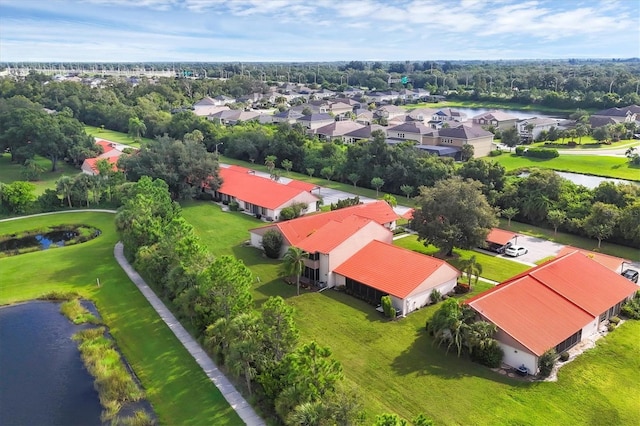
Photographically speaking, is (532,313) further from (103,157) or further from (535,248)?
(103,157)

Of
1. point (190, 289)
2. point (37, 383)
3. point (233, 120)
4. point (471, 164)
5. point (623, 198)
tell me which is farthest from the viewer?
point (233, 120)

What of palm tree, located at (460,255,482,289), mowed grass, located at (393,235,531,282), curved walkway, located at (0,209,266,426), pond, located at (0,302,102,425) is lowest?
pond, located at (0,302,102,425)

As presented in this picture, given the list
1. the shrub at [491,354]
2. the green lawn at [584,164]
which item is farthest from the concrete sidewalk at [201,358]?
the green lawn at [584,164]

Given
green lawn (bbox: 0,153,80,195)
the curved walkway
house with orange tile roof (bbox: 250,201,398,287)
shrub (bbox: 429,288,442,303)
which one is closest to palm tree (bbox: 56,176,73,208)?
green lawn (bbox: 0,153,80,195)

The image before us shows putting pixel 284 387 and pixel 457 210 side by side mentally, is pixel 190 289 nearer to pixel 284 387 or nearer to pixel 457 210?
pixel 284 387

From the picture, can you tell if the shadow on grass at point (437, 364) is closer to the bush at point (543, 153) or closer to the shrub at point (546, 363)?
the shrub at point (546, 363)

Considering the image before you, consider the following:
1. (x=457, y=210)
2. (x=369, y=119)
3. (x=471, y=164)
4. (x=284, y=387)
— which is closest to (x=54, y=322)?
(x=284, y=387)

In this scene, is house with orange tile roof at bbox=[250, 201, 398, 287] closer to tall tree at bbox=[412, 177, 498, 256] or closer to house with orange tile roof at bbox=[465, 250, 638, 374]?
tall tree at bbox=[412, 177, 498, 256]
